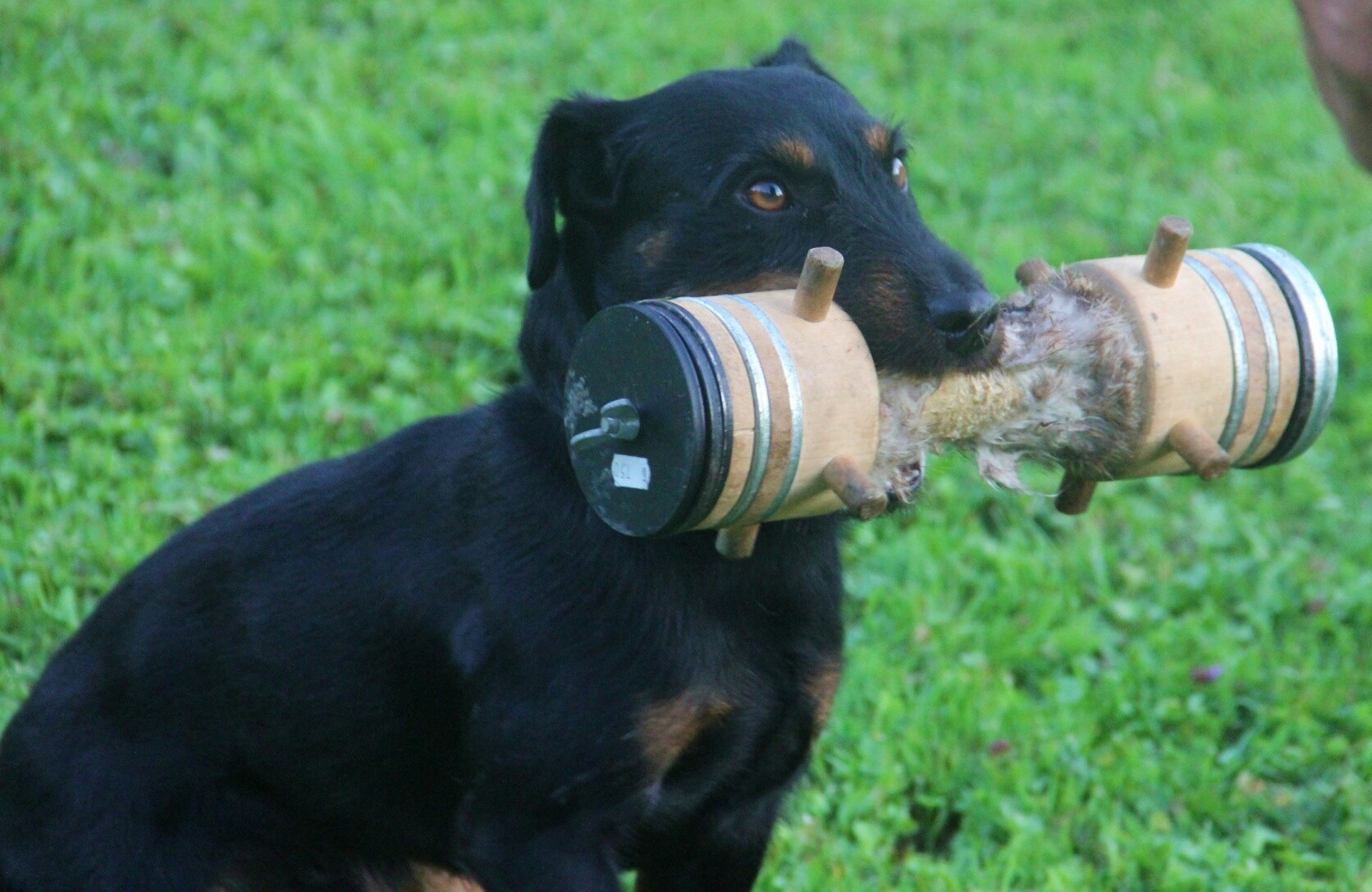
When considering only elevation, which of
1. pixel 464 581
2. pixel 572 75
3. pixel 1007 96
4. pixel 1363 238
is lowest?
pixel 1363 238

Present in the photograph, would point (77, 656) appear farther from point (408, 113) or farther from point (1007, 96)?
point (1007, 96)

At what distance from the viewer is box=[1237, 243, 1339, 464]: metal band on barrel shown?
293 cm

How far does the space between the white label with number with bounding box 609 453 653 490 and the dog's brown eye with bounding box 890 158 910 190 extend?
1.07 m

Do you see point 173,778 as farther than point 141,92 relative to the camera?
No

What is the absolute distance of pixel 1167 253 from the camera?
2898 mm

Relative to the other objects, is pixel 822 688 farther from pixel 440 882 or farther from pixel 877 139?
pixel 877 139

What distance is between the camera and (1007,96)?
8750mm

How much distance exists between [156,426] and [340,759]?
97.9 inches

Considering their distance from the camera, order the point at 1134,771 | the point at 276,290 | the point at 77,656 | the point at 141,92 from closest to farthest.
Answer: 1. the point at 77,656
2. the point at 1134,771
3. the point at 276,290
4. the point at 141,92

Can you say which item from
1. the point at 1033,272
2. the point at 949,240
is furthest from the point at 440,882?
the point at 949,240

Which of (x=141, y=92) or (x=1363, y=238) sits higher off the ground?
(x=141, y=92)

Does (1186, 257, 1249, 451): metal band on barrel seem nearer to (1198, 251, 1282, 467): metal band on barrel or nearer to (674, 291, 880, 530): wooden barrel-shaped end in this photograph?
(1198, 251, 1282, 467): metal band on barrel

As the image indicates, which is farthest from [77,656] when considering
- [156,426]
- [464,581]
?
[156,426]

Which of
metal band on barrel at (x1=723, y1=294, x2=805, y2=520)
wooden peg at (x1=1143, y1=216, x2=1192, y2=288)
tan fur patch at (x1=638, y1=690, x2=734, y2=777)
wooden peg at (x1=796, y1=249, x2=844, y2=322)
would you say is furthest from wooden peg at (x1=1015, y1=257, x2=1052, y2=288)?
tan fur patch at (x1=638, y1=690, x2=734, y2=777)
